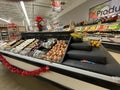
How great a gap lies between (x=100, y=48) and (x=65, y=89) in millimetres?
1012

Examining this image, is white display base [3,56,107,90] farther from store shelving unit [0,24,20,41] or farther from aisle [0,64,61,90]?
store shelving unit [0,24,20,41]

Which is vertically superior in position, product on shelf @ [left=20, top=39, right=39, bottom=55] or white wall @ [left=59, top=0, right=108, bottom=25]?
white wall @ [left=59, top=0, right=108, bottom=25]

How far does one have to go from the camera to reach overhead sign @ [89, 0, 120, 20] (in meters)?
6.62

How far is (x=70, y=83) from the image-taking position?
2.12 meters

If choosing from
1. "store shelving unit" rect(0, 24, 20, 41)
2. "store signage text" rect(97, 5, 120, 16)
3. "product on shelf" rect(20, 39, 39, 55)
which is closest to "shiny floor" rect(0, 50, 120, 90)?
"product on shelf" rect(20, 39, 39, 55)

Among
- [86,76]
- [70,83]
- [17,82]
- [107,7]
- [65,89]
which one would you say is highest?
[107,7]

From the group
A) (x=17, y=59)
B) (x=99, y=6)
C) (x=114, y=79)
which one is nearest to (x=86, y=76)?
(x=114, y=79)

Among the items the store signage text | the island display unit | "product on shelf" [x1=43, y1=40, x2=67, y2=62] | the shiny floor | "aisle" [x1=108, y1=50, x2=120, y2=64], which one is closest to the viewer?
the island display unit

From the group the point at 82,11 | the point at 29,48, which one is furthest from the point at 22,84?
the point at 82,11

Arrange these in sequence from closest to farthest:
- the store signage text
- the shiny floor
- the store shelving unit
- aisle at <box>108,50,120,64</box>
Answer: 1. the shiny floor
2. aisle at <box>108,50,120,64</box>
3. the store signage text
4. the store shelving unit

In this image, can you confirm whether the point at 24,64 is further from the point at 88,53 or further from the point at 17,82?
the point at 88,53

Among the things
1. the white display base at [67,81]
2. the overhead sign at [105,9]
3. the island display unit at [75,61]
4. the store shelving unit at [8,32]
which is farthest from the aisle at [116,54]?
the store shelving unit at [8,32]

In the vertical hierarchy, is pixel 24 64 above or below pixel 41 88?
above

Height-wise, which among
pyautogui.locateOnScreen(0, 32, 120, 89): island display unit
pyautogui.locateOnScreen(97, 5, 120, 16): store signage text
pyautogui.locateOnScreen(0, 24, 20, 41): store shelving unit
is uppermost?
pyautogui.locateOnScreen(97, 5, 120, 16): store signage text
